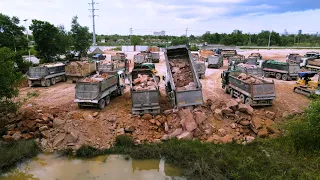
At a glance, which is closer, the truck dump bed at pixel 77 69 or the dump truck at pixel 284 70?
the truck dump bed at pixel 77 69

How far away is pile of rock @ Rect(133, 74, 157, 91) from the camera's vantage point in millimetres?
14117

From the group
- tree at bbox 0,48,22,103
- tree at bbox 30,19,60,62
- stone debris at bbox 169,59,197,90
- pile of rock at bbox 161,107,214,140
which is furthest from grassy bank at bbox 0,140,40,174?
tree at bbox 30,19,60,62

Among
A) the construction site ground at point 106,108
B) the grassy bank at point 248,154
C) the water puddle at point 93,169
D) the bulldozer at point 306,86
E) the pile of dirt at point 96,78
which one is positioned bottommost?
the water puddle at point 93,169

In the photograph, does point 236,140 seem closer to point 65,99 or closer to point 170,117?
point 170,117

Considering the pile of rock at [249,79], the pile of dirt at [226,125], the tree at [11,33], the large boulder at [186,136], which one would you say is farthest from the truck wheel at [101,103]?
the tree at [11,33]

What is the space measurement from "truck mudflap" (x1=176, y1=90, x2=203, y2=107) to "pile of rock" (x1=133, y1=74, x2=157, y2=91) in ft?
5.55

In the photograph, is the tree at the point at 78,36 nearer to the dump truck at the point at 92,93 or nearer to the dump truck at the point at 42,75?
the dump truck at the point at 42,75

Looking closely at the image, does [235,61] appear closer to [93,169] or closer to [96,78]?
[96,78]

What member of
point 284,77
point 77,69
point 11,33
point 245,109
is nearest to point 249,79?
point 245,109

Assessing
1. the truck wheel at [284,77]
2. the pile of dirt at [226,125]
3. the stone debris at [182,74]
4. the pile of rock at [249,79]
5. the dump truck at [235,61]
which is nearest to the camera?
the pile of dirt at [226,125]

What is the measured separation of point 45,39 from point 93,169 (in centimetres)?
2273

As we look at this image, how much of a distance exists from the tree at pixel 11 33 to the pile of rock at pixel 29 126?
1488cm

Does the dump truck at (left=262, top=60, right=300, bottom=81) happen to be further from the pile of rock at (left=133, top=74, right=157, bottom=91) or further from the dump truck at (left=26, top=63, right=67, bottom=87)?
the dump truck at (left=26, top=63, right=67, bottom=87)

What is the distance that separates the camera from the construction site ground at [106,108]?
39.0 feet
